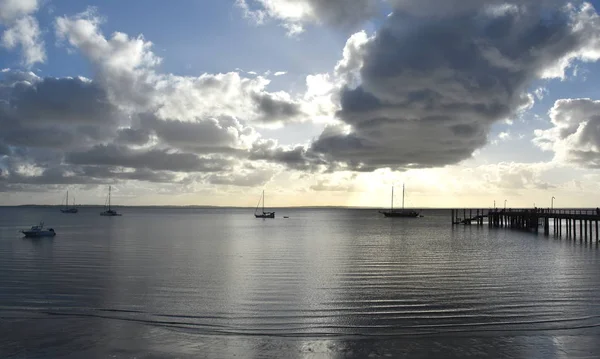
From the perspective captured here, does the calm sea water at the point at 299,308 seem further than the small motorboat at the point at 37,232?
No

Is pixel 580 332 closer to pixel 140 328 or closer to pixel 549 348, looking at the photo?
pixel 549 348

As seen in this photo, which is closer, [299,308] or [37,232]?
[299,308]

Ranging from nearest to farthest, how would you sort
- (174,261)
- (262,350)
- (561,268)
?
(262,350)
(561,268)
(174,261)

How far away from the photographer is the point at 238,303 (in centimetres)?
2275

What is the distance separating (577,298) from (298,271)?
17025 mm

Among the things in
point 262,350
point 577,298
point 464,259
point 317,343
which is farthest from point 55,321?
point 464,259

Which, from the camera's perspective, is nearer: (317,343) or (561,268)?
(317,343)

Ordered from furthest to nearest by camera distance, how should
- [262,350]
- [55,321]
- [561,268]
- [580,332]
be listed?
[561,268]
[55,321]
[580,332]
[262,350]

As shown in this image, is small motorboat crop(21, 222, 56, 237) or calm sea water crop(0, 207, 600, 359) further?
small motorboat crop(21, 222, 56, 237)

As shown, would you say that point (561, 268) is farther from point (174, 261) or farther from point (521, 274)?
point (174, 261)

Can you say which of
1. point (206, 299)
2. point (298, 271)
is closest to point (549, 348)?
point (206, 299)

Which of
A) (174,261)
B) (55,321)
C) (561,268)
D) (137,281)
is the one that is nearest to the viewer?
(55,321)

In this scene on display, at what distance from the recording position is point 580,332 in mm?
17562

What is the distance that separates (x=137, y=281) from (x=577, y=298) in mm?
23909
